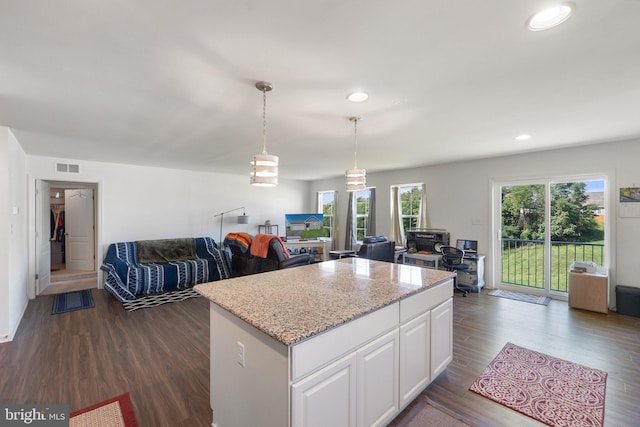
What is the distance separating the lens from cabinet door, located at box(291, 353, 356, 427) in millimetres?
1329

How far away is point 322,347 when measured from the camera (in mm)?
1425

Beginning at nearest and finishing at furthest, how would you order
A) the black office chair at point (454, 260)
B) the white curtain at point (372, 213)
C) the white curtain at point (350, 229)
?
the black office chair at point (454, 260) < the white curtain at point (372, 213) < the white curtain at point (350, 229)

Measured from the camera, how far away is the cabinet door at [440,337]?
2291 millimetres

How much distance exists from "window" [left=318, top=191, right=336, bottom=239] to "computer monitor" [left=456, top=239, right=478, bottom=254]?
3.58 metres

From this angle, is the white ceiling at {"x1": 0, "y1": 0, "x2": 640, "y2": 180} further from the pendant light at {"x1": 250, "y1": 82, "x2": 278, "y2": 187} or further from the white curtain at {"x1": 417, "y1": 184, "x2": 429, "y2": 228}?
the white curtain at {"x1": 417, "y1": 184, "x2": 429, "y2": 228}

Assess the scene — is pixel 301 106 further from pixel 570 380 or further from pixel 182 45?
pixel 570 380

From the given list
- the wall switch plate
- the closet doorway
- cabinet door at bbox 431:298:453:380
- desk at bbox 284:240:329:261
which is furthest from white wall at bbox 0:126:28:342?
cabinet door at bbox 431:298:453:380

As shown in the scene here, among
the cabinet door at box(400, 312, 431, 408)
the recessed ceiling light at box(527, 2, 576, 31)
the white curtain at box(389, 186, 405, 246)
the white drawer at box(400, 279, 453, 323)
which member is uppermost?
the recessed ceiling light at box(527, 2, 576, 31)

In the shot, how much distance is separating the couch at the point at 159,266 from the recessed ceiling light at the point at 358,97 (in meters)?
4.57

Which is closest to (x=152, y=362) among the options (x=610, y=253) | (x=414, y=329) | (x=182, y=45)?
(x=414, y=329)

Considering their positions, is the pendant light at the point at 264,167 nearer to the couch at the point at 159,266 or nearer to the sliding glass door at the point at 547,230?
the couch at the point at 159,266

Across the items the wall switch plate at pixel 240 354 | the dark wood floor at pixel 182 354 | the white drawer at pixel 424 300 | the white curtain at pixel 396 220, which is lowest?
the dark wood floor at pixel 182 354

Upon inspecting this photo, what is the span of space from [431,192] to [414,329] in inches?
172

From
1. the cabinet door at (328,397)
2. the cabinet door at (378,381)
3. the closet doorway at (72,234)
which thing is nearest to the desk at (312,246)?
the closet doorway at (72,234)
